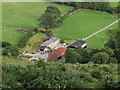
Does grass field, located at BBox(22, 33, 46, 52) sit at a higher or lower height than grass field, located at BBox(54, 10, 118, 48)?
lower

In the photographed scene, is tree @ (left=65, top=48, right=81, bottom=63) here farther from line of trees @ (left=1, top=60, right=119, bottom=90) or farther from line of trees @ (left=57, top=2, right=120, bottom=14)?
line of trees @ (left=57, top=2, right=120, bottom=14)

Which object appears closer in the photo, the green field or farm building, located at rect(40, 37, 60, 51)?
farm building, located at rect(40, 37, 60, 51)

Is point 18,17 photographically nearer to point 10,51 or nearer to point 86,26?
point 86,26

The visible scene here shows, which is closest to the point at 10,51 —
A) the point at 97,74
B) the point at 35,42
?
the point at 35,42

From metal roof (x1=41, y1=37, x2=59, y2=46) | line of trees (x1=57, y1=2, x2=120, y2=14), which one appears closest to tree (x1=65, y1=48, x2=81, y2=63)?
metal roof (x1=41, y1=37, x2=59, y2=46)

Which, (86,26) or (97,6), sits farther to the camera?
(97,6)

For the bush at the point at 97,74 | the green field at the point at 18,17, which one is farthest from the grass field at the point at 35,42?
the bush at the point at 97,74

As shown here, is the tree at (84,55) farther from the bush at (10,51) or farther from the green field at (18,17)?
the green field at (18,17)
